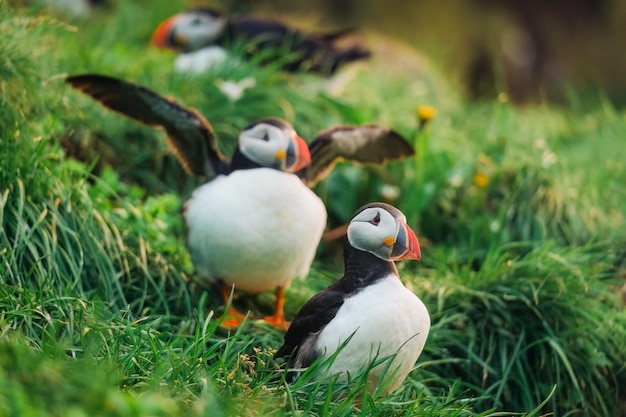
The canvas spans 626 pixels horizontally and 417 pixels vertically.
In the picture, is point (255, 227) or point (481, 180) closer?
point (255, 227)

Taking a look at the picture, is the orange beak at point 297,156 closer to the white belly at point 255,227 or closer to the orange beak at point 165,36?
the white belly at point 255,227

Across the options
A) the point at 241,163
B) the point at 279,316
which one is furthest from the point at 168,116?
the point at 279,316

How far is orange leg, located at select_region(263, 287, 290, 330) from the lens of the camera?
3.80 meters

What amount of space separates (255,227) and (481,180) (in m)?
1.91

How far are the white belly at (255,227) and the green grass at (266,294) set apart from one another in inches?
9.5

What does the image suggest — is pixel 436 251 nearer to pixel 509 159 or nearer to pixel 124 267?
pixel 509 159

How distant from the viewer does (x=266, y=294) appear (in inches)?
167

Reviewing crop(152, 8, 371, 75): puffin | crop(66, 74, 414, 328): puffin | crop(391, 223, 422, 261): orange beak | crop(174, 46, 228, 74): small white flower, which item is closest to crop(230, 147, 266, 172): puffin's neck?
crop(66, 74, 414, 328): puffin

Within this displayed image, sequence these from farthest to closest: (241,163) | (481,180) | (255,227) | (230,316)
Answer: (481,180)
(241,163)
(230,316)
(255,227)

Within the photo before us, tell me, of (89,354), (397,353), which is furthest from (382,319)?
(89,354)

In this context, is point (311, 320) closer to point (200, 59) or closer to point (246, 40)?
point (200, 59)

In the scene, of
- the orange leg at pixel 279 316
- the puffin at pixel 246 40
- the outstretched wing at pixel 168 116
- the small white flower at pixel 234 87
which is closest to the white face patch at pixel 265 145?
the outstretched wing at pixel 168 116

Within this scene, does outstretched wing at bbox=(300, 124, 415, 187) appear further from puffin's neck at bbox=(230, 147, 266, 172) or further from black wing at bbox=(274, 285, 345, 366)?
black wing at bbox=(274, 285, 345, 366)

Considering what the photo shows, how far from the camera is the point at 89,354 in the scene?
2521 millimetres
